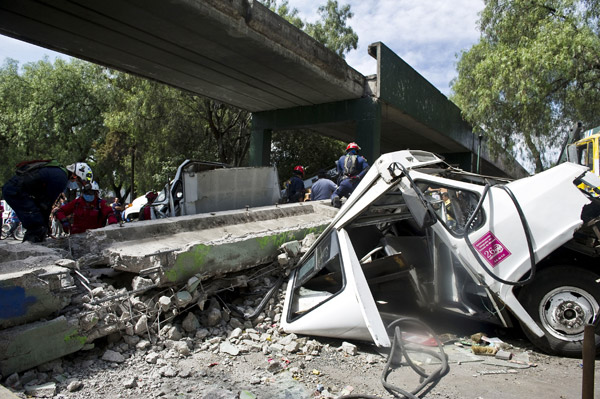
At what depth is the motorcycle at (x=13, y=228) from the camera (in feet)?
48.8

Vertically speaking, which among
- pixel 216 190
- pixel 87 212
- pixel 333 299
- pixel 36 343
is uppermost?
pixel 216 190

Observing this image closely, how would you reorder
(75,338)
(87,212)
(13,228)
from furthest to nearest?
(13,228)
(87,212)
(75,338)

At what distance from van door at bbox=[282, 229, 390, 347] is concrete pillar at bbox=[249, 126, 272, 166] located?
8.93 m

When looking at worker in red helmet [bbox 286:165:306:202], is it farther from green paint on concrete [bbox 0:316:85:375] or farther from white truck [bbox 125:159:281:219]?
green paint on concrete [bbox 0:316:85:375]

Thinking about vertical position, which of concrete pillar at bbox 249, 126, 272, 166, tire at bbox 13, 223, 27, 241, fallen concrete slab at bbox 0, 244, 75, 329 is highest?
concrete pillar at bbox 249, 126, 272, 166

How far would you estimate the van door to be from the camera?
358 centimetres

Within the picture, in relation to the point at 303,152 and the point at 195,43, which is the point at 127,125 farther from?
the point at 195,43

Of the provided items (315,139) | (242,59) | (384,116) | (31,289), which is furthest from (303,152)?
(31,289)

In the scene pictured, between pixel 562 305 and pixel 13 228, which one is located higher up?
pixel 562 305

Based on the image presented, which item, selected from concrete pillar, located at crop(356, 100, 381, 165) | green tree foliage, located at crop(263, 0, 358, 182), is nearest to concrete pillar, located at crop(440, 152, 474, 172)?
green tree foliage, located at crop(263, 0, 358, 182)

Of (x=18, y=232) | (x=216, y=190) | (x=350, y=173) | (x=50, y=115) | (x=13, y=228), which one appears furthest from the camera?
(x=50, y=115)

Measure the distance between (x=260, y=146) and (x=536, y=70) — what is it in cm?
806

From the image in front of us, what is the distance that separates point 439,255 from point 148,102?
15.9m

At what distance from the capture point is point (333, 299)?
382 centimetres
